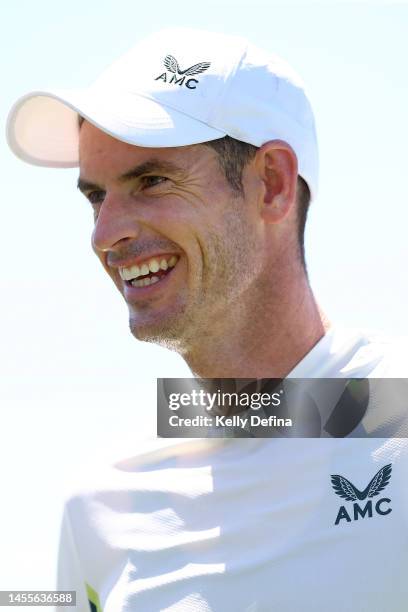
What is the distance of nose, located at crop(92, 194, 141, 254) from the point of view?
11.0 feet

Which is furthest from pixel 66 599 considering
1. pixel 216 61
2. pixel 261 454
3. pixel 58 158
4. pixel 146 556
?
pixel 216 61

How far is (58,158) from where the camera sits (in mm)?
4062

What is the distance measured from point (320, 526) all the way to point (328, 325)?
28.5 inches

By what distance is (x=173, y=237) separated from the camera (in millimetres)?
3387

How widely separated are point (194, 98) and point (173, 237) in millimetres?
481

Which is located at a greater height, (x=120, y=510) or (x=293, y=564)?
(x=120, y=510)

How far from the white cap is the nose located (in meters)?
0.20

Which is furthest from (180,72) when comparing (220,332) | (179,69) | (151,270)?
(220,332)

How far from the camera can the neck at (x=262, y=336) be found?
341cm

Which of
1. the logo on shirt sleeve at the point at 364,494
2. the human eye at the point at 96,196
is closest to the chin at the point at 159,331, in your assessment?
the human eye at the point at 96,196

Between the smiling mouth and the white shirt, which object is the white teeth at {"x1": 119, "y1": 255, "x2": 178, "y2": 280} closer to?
the smiling mouth

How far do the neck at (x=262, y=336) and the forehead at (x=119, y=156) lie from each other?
0.47m

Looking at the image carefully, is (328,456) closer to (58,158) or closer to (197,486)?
(197,486)

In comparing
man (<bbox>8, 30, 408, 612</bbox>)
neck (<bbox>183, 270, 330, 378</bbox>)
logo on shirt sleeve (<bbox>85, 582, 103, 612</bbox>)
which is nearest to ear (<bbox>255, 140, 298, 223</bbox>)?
man (<bbox>8, 30, 408, 612</bbox>)
